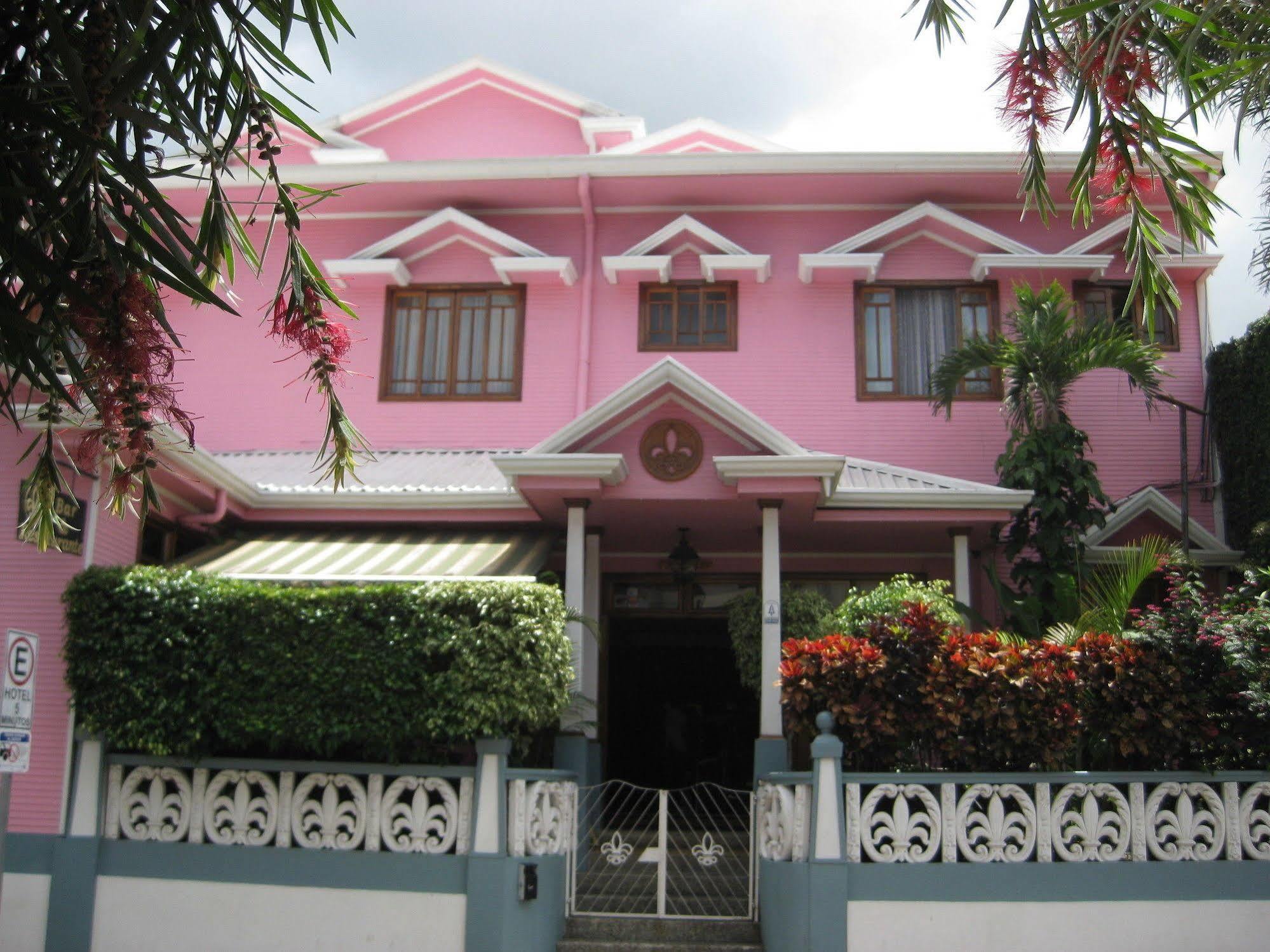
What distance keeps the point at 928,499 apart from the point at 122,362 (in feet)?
27.7


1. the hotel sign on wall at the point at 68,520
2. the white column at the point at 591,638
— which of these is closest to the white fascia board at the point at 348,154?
the white column at the point at 591,638

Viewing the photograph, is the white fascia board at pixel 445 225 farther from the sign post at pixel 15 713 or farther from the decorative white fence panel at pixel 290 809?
the sign post at pixel 15 713

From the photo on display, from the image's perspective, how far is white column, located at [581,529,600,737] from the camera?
11.9 m

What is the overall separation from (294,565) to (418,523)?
5.66 ft

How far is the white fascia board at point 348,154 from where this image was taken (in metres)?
16.6

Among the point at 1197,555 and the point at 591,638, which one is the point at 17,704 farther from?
the point at 1197,555

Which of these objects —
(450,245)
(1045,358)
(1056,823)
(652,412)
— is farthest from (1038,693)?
(450,245)

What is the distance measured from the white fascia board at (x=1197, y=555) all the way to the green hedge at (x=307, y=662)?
651 cm

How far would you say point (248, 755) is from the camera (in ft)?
33.1

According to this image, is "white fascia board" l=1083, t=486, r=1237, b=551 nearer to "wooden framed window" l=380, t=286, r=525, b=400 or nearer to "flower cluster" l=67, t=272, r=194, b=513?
"wooden framed window" l=380, t=286, r=525, b=400

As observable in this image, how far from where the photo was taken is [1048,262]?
14.3 metres

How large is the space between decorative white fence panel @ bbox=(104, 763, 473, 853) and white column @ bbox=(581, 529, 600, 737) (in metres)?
2.28

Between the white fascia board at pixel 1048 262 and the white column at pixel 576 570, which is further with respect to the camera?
the white fascia board at pixel 1048 262

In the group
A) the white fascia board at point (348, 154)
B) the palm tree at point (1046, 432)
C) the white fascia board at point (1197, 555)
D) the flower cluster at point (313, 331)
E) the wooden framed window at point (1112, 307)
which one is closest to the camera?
the flower cluster at point (313, 331)
